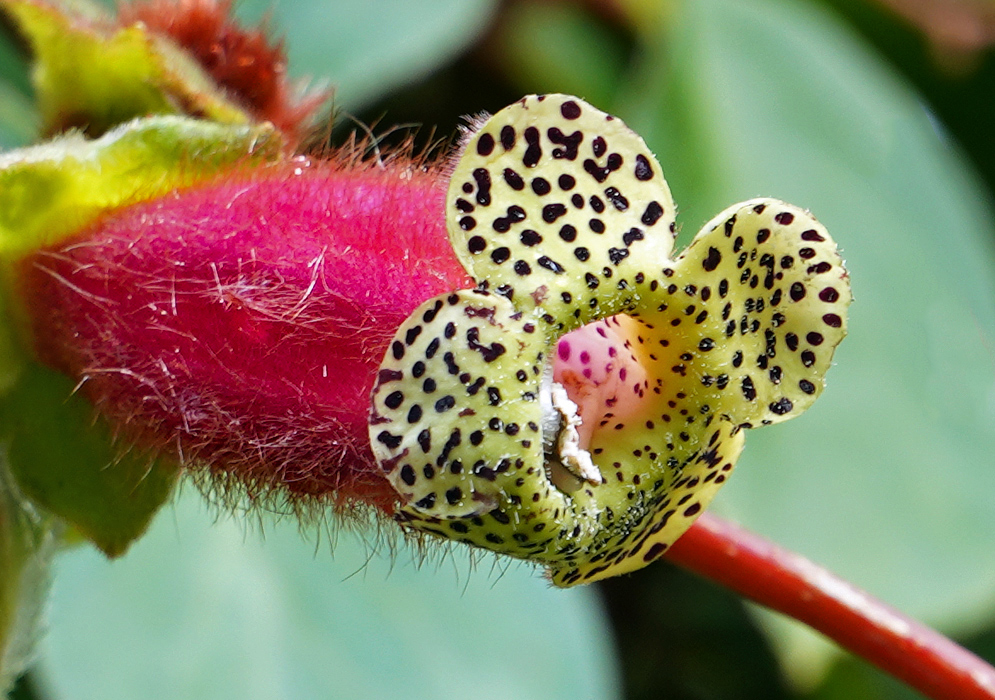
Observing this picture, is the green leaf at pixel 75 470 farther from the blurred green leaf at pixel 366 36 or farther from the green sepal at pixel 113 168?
the blurred green leaf at pixel 366 36

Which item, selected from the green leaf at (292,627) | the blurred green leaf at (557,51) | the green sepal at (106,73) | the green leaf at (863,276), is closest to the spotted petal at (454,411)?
the green sepal at (106,73)

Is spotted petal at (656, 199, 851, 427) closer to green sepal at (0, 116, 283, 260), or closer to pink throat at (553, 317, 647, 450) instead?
pink throat at (553, 317, 647, 450)

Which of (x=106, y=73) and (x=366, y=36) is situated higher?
(x=106, y=73)

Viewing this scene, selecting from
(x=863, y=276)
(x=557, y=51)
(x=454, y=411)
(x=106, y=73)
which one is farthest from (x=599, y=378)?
(x=557, y=51)

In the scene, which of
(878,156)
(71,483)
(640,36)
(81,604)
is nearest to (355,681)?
(81,604)

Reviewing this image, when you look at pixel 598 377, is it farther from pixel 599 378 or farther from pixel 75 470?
pixel 75 470

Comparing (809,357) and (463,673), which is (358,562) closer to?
(463,673)

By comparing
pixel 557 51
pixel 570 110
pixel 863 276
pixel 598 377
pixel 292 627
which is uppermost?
pixel 570 110
